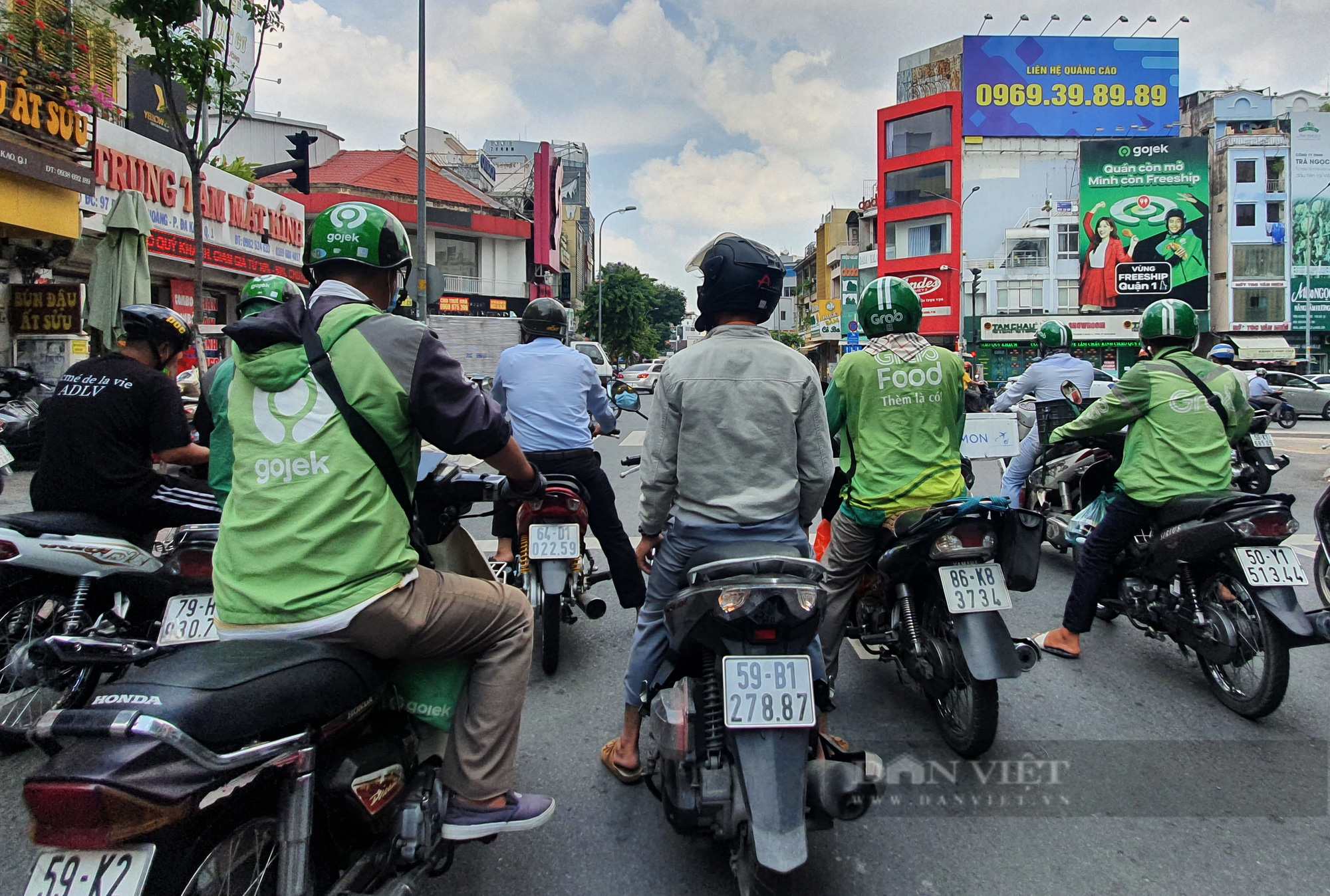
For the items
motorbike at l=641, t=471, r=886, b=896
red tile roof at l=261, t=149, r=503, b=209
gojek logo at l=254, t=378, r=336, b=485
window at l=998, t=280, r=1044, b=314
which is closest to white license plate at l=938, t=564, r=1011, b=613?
Answer: motorbike at l=641, t=471, r=886, b=896

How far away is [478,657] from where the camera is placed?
7.18ft

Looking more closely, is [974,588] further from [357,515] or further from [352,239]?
[352,239]

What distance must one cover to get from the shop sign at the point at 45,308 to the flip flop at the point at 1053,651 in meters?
12.1

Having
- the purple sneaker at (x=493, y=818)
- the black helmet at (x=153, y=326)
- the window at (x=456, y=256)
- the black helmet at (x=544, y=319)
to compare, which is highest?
the window at (x=456, y=256)

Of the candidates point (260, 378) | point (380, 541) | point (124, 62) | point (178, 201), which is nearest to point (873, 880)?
point (380, 541)

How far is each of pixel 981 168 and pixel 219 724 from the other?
57296mm

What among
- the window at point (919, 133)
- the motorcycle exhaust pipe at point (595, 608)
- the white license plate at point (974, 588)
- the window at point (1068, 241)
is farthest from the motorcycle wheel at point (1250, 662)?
the window at point (919, 133)

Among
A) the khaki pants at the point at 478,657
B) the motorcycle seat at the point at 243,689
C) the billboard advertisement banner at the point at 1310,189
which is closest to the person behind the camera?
the motorcycle seat at the point at 243,689

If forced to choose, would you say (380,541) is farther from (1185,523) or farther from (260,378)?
(1185,523)

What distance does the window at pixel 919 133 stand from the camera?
50.9 meters

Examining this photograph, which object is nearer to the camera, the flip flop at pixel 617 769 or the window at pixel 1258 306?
the flip flop at pixel 617 769

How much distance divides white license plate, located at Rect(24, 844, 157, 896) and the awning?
5014 cm

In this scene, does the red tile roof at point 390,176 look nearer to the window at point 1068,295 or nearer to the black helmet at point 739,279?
the window at point 1068,295

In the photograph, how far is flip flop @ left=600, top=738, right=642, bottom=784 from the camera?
9.84 feet
